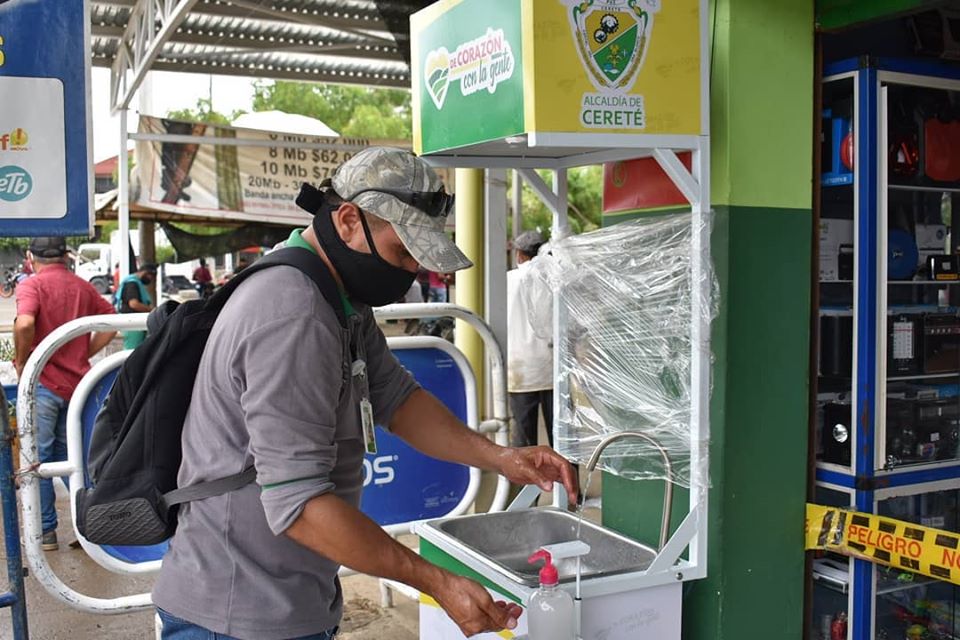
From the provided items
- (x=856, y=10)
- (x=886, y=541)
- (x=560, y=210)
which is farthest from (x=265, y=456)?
(x=856, y=10)

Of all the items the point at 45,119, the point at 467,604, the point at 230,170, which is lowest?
the point at 467,604

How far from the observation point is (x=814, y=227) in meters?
3.41

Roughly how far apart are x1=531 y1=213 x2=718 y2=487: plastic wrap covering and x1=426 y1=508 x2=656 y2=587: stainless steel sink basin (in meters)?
0.25

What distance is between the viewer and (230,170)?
11.4m

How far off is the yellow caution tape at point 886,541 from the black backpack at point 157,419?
2.08 meters

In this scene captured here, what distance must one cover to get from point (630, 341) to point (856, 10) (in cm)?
130

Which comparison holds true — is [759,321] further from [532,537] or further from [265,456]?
[265,456]

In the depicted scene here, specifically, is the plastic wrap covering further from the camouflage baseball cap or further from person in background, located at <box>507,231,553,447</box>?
person in background, located at <box>507,231,553,447</box>

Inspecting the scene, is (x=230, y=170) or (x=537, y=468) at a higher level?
(x=230, y=170)

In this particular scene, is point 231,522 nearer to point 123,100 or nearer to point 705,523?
point 705,523

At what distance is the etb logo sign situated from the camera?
112 inches

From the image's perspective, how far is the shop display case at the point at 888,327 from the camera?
354cm

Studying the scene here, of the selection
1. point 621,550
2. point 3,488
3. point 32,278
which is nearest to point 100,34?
point 32,278

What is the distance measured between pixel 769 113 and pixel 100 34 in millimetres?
9556
